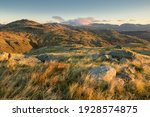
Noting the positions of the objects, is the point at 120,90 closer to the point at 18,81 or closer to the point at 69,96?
the point at 69,96

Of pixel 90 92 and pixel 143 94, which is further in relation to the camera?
pixel 143 94

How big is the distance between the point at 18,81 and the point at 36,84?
547 mm

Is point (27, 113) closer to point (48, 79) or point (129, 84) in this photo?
point (48, 79)

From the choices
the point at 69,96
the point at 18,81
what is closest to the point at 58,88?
the point at 69,96

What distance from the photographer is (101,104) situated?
5.63 metres

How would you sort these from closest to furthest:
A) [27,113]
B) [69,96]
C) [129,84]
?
[27,113] → [69,96] → [129,84]

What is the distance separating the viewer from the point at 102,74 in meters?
9.05

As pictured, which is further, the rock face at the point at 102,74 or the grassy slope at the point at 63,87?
the rock face at the point at 102,74

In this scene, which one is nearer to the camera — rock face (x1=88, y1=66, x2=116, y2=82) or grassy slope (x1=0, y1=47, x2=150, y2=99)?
grassy slope (x1=0, y1=47, x2=150, y2=99)

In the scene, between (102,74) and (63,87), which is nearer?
(63,87)

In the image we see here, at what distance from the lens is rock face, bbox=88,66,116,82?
8.76 meters

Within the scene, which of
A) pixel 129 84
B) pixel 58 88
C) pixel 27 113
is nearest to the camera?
pixel 27 113

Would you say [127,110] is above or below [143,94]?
above

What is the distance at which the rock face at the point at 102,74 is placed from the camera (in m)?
8.76
